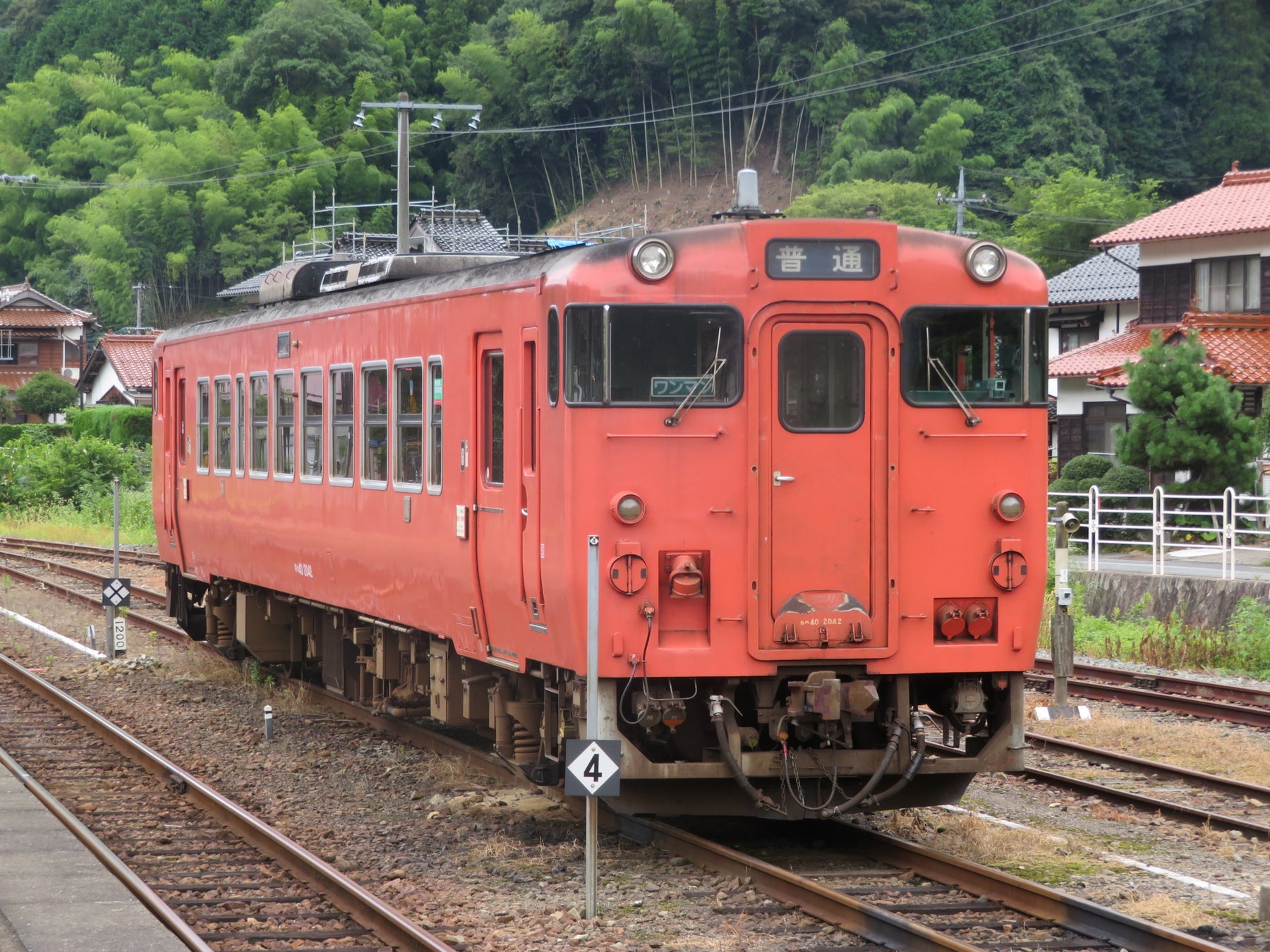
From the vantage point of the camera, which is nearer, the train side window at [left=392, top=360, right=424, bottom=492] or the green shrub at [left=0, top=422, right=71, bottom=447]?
the train side window at [left=392, top=360, right=424, bottom=492]

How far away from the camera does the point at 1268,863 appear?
789cm

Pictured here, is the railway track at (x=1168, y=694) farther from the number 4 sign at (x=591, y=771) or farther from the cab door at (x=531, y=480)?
the number 4 sign at (x=591, y=771)

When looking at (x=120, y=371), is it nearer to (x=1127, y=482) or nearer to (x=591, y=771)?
(x=1127, y=482)

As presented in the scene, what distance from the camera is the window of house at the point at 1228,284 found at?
33.0 meters

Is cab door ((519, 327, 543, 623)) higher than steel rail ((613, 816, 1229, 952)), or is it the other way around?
cab door ((519, 327, 543, 623))

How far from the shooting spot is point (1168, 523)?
2577 centimetres

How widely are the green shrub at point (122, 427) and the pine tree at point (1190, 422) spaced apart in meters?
29.9

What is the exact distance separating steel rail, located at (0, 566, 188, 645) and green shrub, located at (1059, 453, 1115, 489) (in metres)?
17.4

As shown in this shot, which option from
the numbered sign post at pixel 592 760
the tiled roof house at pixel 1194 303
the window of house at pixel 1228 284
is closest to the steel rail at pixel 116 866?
the numbered sign post at pixel 592 760

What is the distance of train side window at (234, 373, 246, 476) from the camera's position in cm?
1334

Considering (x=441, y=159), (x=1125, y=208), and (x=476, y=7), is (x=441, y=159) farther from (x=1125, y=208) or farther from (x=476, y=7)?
(x=1125, y=208)

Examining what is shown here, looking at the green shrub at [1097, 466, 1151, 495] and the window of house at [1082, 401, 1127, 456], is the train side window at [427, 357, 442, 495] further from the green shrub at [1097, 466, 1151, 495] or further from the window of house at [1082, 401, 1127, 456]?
the window of house at [1082, 401, 1127, 456]

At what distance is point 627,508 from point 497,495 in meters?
1.23

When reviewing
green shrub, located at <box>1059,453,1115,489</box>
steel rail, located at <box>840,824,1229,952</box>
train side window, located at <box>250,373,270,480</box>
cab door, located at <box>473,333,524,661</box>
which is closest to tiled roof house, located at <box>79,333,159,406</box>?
green shrub, located at <box>1059,453,1115,489</box>
